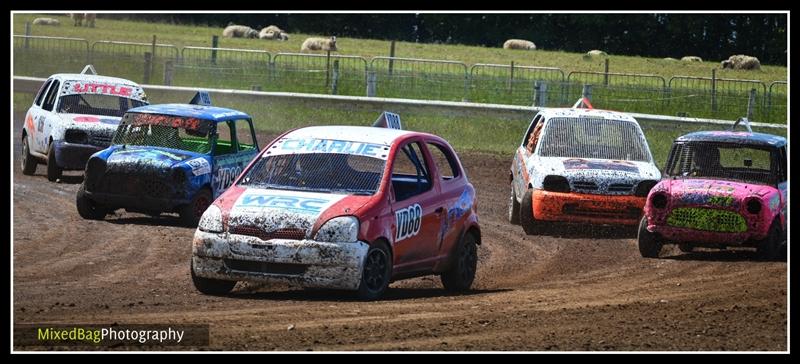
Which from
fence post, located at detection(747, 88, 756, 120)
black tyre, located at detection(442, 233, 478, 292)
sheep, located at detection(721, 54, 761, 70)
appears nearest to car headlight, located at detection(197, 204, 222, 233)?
black tyre, located at detection(442, 233, 478, 292)

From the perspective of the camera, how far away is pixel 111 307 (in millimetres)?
10766

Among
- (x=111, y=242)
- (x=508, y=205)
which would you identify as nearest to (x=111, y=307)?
(x=111, y=242)

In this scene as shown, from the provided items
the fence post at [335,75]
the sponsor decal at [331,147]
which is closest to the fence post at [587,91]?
the fence post at [335,75]

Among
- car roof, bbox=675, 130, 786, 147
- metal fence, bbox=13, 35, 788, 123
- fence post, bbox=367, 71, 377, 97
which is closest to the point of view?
car roof, bbox=675, 130, 786, 147

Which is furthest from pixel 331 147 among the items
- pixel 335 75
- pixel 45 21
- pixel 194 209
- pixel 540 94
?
pixel 45 21

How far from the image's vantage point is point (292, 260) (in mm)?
11047

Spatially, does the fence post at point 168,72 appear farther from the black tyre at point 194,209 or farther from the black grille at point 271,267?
the black grille at point 271,267

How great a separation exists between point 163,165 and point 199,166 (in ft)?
1.46

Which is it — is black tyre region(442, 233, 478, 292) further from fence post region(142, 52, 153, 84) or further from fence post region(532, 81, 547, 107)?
fence post region(142, 52, 153, 84)

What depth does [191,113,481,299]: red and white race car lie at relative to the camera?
1106 centimetres

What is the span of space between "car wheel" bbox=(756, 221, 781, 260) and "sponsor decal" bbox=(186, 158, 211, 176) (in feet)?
21.5

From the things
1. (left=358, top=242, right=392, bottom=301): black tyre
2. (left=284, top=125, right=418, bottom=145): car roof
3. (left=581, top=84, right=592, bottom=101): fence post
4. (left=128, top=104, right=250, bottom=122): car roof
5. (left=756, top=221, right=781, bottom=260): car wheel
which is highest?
(left=284, top=125, right=418, bottom=145): car roof

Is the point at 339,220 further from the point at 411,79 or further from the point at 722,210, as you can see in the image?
the point at 411,79

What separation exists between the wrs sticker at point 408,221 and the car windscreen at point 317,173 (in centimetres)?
31
